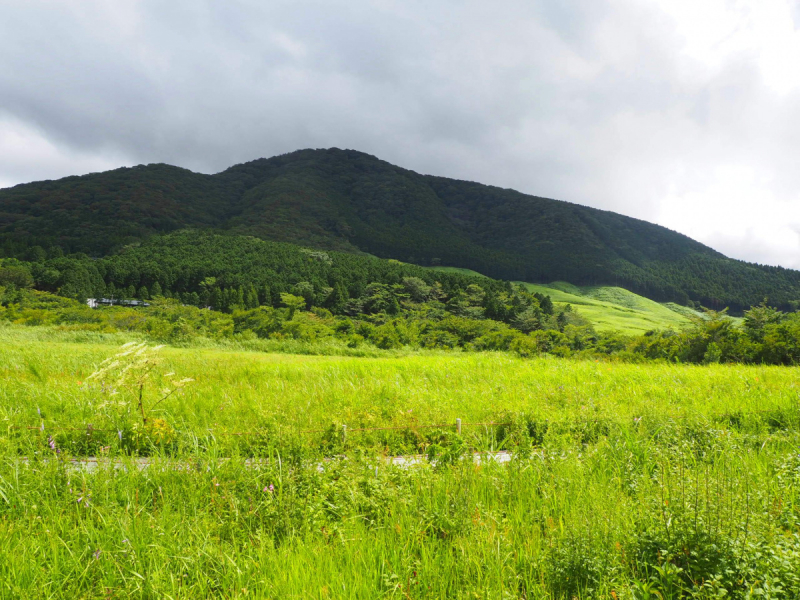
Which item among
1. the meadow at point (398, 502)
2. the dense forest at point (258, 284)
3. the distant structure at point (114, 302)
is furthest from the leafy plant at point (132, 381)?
the distant structure at point (114, 302)

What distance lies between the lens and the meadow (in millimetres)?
2570

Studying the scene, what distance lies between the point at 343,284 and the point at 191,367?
41627 mm

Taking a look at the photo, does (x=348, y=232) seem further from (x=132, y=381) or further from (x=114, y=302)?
(x=132, y=381)

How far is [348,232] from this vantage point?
149625 mm

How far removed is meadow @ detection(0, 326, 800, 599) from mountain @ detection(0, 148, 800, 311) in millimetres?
84637

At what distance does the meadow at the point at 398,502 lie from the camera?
2570 mm

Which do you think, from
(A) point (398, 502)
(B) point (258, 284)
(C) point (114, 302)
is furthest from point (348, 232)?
(A) point (398, 502)

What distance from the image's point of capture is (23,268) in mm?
46125

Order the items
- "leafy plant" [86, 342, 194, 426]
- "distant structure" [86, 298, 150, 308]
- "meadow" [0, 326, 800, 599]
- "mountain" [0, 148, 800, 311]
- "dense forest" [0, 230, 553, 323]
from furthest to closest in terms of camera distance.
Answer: "mountain" [0, 148, 800, 311] < "distant structure" [86, 298, 150, 308] < "dense forest" [0, 230, 553, 323] < "leafy plant" [86, 342, 194, 426] < "meadow" [0, 326, 800, 599]

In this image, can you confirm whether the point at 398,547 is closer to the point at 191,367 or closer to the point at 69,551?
the point at 69,551

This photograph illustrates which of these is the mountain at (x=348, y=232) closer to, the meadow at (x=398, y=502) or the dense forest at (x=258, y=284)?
the dense forest at (x=258, y=284)

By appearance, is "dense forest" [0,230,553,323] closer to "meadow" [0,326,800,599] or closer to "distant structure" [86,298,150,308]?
"distant structure" [86,298,150,308]

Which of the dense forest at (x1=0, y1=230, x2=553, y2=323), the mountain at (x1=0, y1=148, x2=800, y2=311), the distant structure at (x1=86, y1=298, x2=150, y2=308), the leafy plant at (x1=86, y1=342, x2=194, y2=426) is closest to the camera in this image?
the leafy plant at (x1=86, y1=342, x2=194, y2=426)

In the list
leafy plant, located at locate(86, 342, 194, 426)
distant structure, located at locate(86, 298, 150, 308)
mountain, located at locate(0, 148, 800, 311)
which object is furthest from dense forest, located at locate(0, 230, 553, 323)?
leafy plant, located at locate(86, 342, 194, 426)
